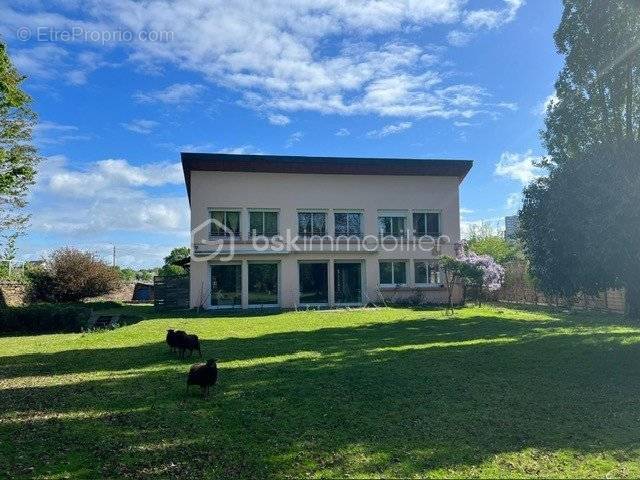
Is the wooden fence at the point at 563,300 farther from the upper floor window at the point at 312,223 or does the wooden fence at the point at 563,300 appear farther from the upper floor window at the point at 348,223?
the upper floor window at the point at 312,223

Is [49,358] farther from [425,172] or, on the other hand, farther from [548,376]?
[425,172]

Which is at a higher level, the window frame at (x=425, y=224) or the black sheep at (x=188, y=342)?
the window frame at (x=425, y=224)

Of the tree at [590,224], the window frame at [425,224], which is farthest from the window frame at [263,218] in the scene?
the tree at [590,224]

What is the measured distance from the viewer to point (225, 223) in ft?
86.3

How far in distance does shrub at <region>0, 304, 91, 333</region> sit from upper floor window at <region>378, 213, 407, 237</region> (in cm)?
1731

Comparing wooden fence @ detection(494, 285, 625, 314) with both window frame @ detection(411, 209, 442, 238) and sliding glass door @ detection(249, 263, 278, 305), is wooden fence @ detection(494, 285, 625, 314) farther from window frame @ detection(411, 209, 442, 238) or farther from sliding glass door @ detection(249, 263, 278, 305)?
sliding glass door @ detection(249, 263, 278, 305)

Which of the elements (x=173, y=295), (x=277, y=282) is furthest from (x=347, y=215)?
(x=173, y=295)

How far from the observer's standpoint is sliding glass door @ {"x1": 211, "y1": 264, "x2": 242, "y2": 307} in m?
26.0

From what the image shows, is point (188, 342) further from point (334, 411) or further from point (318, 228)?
point (318, 228)

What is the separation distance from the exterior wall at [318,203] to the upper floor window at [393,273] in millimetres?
426

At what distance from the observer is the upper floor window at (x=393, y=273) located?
2820 centimetres

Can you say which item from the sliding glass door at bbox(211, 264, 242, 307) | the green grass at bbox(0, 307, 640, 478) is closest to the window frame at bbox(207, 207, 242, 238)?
the sliding glass door at bbox(211, 264, 242, 307)

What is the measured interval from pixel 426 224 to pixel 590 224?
62.7ft

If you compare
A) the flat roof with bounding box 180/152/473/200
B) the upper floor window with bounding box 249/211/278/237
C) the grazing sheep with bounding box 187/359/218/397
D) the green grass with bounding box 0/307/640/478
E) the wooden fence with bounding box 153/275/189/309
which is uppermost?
the flat roof with bounding box 180/152/473/200
